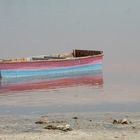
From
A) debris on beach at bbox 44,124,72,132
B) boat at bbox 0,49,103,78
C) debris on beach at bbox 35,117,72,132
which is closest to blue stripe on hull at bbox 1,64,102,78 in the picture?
boat at bbox 0,49,103,78

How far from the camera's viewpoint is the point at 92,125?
41.6ft

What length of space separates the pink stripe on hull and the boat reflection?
0.63m

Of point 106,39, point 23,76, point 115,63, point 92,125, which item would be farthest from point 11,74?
point 106,39

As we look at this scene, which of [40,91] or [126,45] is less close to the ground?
[126,45]

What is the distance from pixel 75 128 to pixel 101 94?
899 cm

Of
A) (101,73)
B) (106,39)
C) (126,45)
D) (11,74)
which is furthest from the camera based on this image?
(106,39)

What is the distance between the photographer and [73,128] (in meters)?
12.2

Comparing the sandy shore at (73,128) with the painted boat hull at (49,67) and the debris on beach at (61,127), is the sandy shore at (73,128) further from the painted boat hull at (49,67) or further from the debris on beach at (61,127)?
the painted boat hull at (49,67)

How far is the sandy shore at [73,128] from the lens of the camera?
36.4 ft

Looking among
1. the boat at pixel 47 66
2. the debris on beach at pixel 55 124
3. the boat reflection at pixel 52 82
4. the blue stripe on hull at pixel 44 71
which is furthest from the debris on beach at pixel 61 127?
the blue stripe on hull at pixel 44 71

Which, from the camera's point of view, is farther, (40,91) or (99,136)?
(40,91)

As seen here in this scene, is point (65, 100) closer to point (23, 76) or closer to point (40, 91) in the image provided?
point (40, 91)

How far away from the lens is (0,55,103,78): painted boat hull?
26.8m

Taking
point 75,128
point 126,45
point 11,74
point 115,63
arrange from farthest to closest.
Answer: point 126,45 → point 115,63 → point 11,74 → point 75,128
